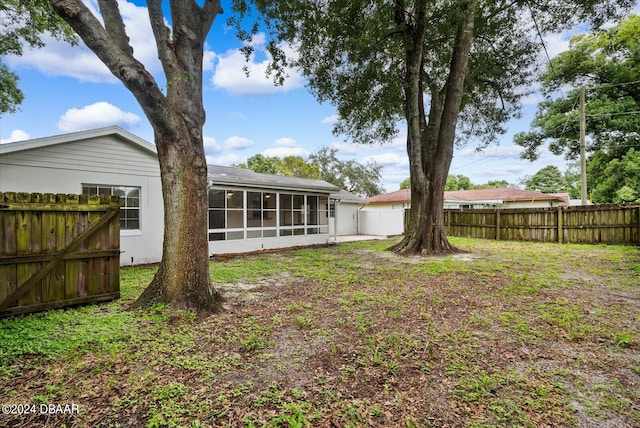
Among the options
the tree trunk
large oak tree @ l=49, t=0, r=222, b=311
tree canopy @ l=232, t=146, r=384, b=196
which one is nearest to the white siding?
the tree trunk

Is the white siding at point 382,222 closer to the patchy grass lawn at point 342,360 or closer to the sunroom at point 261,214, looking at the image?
the sunroom at point 261,214

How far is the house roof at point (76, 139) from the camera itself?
616 centimetres

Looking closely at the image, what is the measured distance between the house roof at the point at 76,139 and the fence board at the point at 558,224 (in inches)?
566

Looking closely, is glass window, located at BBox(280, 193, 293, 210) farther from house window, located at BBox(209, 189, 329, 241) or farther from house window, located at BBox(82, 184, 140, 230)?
house window, located at BBox(82, 184, 140, 230)

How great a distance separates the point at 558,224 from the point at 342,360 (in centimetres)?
1323

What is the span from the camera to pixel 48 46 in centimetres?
888

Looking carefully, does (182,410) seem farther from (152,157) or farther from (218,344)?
(152,157)

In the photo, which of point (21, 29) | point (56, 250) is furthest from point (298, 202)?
point (21, 29)

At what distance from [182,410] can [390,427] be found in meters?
1.47

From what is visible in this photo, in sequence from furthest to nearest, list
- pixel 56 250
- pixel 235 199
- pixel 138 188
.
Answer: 1. pixel 235 199
2. pixel 138 188
3. pixel 56 250

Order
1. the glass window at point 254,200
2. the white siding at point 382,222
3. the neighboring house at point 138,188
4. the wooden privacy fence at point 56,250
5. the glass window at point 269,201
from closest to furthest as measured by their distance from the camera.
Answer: the wooden privacy fence at point 56,250 < the neighboring house at point 138,188 < the glass window at point 254,200 < the glass window at point 269,201 < the white siding at point 382,222

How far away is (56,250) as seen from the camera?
412 centimetres

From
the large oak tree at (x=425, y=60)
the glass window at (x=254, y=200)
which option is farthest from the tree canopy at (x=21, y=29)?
the glass window at (x=254, y=200)

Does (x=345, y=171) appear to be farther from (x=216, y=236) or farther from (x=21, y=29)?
(x=21, y=29)
